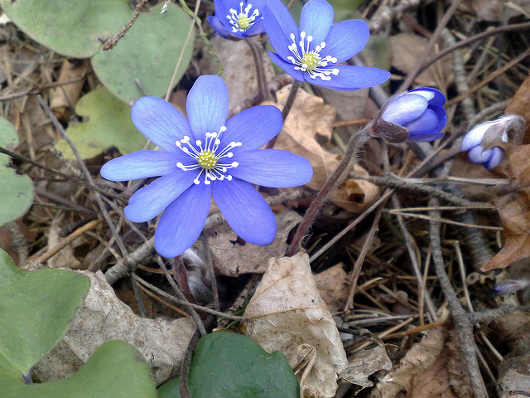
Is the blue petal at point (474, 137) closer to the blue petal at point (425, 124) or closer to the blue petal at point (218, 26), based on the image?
the blue petal at point (425, 124)

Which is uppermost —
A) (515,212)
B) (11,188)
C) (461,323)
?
(11,188)

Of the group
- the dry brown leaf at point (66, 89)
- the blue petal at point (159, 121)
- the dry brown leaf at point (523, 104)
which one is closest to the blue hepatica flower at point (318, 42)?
the blue petal at point (159, 121)

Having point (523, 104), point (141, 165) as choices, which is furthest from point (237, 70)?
point (523, 104)

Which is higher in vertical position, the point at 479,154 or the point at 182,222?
the point at 182,222

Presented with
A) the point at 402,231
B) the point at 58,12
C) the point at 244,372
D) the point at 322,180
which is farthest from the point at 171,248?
the point at 58,12

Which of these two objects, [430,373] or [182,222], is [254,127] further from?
[430,373]
